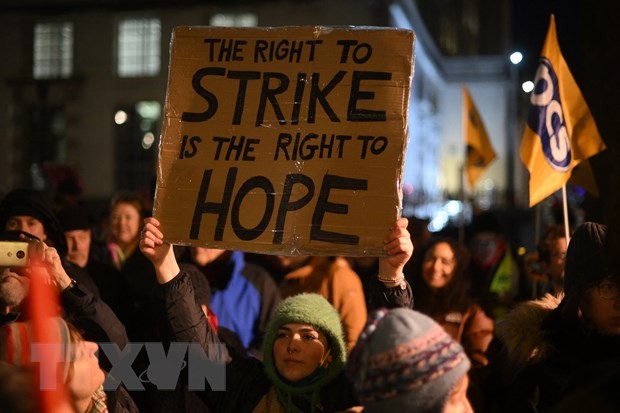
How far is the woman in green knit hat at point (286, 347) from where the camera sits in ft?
12.5

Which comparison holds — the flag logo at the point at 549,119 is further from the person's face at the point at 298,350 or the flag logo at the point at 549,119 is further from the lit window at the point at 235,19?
the lit window at the point at 235,19

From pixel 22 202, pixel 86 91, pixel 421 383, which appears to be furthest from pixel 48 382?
pixel 86 91

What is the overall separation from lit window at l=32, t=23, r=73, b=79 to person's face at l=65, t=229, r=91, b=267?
93.7 feet

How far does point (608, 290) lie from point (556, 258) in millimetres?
2379

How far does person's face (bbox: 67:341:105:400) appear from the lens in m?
3.24

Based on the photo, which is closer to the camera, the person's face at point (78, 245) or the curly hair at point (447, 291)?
the curly hair at point (447, 291)

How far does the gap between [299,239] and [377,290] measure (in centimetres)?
42

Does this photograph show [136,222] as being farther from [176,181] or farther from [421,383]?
[421,383]

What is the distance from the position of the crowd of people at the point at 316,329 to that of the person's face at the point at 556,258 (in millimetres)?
21

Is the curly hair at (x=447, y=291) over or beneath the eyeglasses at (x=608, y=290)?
beneath

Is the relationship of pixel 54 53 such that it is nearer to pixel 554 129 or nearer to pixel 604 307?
pixel 554 129

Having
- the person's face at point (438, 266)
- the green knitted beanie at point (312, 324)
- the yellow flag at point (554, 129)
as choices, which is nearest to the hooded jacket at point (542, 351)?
the green knitted beanie at point (312, 324)

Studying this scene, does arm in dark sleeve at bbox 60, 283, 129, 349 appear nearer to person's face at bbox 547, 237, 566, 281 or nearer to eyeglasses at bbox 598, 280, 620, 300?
eyeglasses at bbox 598, 280, 620, 300

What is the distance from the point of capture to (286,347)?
12.8 ft
